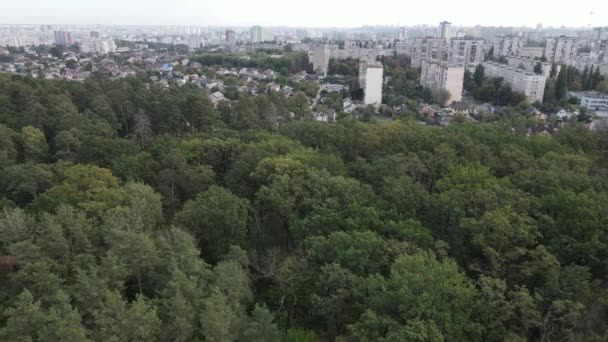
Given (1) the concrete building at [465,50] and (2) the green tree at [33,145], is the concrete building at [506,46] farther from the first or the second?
(2) the green tree at [33,145]

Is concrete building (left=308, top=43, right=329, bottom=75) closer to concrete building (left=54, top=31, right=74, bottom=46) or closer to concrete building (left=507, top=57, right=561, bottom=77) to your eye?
concrete building (left=507, top=57, right=561, bottom=77)

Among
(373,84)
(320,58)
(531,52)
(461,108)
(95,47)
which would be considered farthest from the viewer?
(95,47)

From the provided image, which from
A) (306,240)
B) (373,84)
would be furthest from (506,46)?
(306,240)

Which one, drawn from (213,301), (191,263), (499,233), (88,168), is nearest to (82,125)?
(88,168)

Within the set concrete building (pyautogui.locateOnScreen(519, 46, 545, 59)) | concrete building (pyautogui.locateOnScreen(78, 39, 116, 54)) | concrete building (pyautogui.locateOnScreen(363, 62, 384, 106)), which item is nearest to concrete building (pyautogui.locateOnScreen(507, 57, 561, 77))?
concrete building (pyautogui.locateOnScreen(519, 46, 545, 59))

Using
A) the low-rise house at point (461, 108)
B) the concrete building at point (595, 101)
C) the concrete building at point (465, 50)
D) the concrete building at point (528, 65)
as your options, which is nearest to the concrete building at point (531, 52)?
the concrete building at point (465, 50)

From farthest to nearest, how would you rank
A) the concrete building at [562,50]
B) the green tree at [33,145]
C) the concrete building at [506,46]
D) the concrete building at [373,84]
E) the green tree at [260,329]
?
the concrete building at [506,46]
the concrete building at [562,50]
the concrete building at [373,84]
the green tree at [33,145]
the green tree at [260,329]

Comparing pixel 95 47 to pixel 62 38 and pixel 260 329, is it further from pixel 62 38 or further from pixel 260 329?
pixel 260 329
